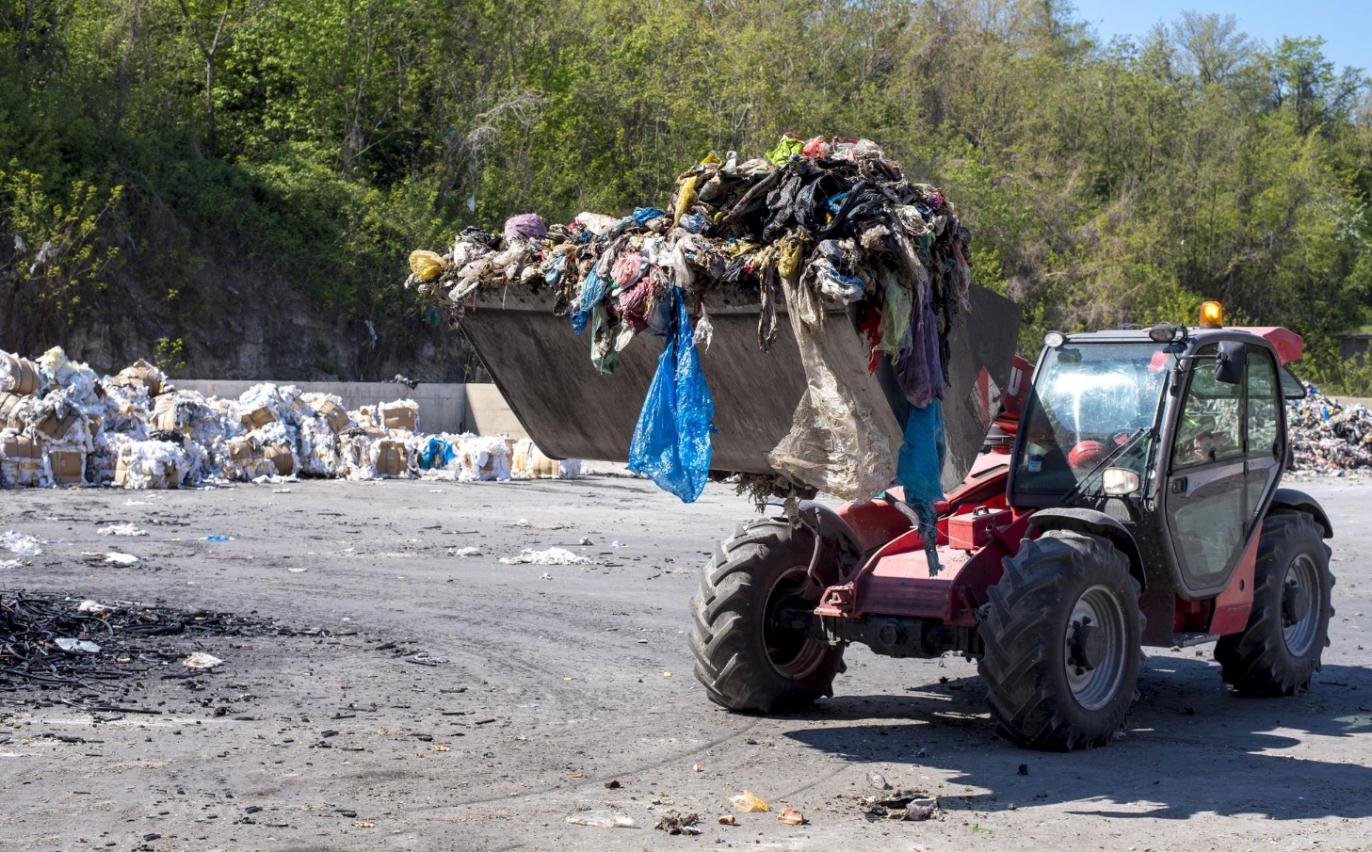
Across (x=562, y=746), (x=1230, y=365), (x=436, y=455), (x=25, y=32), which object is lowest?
(x=562, y=746)

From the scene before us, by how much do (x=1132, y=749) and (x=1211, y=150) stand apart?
50880 mm

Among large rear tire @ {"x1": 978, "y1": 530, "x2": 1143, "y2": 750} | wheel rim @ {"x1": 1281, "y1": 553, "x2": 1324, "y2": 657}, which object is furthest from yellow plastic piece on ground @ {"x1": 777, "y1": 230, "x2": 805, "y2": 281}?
wheel rim @ {"x1": 1281, "y1": 553, "x2": 1324, "y2": 657}

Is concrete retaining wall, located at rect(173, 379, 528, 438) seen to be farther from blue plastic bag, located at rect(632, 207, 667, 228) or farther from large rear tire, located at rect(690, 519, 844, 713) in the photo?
blue plastic bag, located at rect(632, 207, 667, 228)

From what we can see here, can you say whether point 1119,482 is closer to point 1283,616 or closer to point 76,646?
point 1283,616

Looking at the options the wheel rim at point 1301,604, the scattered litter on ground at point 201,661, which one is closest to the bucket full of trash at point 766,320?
the scattered litter on ground at point 201,661

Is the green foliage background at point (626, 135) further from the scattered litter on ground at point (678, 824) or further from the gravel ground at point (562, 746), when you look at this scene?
the scattered litter on ground at point (678, 824)

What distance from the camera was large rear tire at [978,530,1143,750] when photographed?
6.24m

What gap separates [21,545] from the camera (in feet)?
40.7

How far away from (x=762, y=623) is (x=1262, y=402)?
333 centimetres

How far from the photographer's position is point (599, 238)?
6.35 meters

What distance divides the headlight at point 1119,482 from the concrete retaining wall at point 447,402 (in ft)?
63.6

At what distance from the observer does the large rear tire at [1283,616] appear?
788 centimetres

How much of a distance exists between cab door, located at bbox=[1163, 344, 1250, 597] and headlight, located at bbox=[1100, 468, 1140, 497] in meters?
0.18

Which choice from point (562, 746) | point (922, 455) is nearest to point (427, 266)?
point (562, 746)
